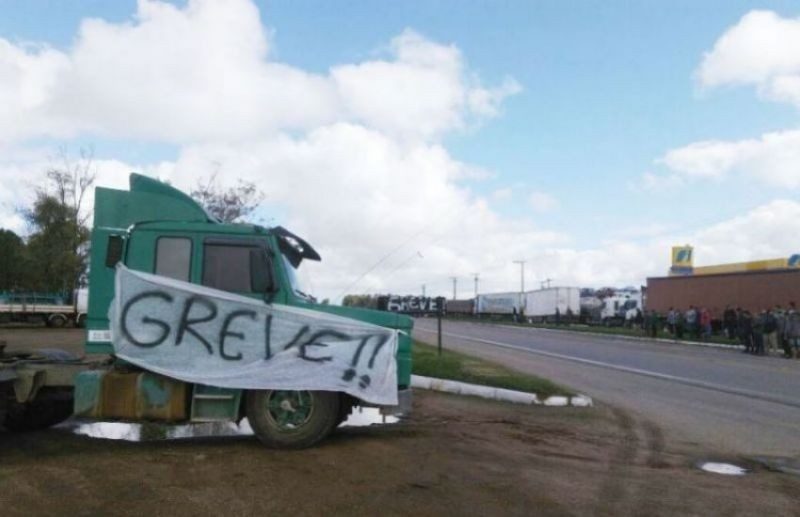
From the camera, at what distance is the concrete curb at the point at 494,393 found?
1206 cm

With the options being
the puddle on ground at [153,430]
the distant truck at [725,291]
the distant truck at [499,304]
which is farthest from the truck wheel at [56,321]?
the distant truck at [499,304]

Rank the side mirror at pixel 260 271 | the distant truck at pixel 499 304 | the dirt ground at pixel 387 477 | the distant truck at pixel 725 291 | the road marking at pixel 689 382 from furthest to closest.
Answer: the distant truck at pixel 499 304 → the distant truck at pixel 725 291 → the road marking at pixel 689 382 → the side mirror at pixel 260 271 → the dirt ground at pixel 387 477

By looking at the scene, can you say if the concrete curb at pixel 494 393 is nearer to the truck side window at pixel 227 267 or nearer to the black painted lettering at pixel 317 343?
the black painted lettering at pixel 317 343

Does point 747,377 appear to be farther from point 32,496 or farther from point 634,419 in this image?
point 32,496

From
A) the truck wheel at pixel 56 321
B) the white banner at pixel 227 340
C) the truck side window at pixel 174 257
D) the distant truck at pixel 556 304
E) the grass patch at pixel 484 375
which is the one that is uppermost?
the distant truck at pixel 556 304

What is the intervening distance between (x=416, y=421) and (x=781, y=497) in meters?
4.74

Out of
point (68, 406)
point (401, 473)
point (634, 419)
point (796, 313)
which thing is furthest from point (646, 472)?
point (796, 313)

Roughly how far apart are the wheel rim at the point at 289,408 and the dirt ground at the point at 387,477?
12.9 inches

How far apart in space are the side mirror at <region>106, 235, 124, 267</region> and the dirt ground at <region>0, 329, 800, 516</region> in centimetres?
195

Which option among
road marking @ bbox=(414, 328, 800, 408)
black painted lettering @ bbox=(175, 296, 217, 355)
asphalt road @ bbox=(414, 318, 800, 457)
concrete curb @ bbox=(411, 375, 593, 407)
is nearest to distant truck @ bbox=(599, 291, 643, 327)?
asphalt road @ bbox=(414, 318, 800, 457)

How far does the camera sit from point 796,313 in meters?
26.2

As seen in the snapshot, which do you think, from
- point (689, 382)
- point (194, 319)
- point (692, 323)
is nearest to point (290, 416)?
point (194, 319)

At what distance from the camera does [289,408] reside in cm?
760

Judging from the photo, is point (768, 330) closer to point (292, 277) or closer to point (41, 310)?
point (292, 277)
